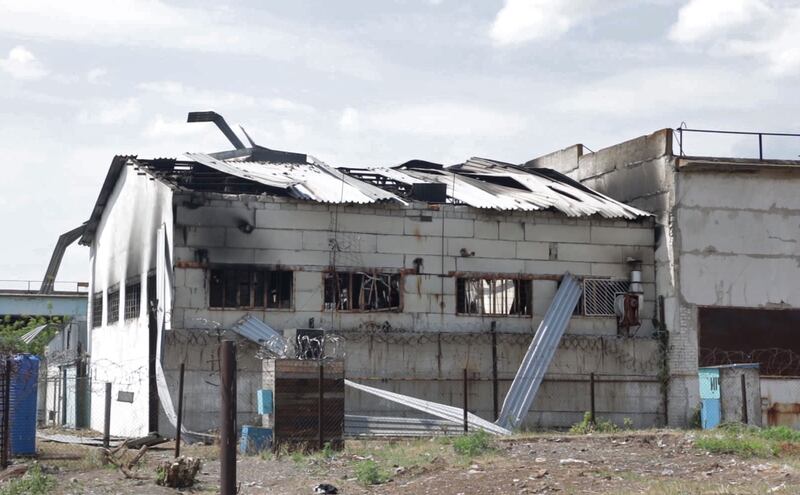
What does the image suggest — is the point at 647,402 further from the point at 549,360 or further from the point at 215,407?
the point at 215,407

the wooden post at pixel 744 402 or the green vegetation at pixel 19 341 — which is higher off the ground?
the green vegetation at pixel 19 341

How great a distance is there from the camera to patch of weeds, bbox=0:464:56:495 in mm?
16234

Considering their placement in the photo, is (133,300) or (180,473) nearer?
(180,473)

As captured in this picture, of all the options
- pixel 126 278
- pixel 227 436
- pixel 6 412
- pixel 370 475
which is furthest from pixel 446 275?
pixel 227 436

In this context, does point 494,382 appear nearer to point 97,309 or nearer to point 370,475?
point 370,475

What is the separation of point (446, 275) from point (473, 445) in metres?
8.60

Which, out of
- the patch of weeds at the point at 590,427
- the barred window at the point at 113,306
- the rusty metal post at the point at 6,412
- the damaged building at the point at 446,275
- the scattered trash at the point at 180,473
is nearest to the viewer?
the scattered trash at the point at 180,473

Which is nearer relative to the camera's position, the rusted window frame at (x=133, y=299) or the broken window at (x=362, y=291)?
the broken window at (x=362, y=291)

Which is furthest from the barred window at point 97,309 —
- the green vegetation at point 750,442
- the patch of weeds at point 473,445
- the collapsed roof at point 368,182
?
the green vegetation at point 750,442

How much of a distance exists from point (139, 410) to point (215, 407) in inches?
104

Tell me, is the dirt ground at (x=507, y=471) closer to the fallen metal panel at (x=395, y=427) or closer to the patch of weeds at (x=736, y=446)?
the patch of weeds at (x=736, y=446)

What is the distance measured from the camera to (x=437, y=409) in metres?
25.1

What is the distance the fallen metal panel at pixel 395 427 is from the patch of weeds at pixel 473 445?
3.95 metres

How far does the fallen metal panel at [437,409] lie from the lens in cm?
2444
